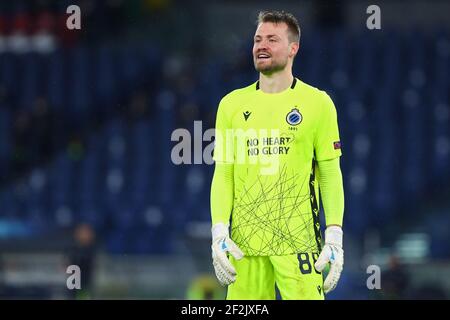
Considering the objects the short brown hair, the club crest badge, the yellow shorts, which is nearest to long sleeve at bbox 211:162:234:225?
the yellow shorts

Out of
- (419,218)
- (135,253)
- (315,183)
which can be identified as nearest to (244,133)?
(315,183)

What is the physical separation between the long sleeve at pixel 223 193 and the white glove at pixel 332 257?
24.4 inches

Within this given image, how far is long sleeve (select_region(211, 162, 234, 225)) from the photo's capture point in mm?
6871

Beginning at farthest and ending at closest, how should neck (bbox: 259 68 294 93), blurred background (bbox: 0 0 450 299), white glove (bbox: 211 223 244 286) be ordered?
blurred background (bbox: 0 0 450 299)
neck (bbox: 259 68 294 93)
white glove (bbox: 211 223 244 286)

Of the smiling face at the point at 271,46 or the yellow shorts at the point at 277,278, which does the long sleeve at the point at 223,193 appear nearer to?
the yellow shorts at the point at 277,278

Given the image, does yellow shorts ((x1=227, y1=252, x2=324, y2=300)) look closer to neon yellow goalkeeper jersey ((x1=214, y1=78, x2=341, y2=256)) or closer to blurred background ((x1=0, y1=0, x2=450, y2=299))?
neon yellow goalkeeper jersey ((x1=214, y1=78, x2=341, y2=256))

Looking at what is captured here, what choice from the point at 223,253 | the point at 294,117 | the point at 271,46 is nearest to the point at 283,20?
the point at 271,46

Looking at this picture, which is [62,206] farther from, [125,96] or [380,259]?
[380,259]

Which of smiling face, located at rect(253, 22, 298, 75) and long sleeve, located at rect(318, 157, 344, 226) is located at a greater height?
smiling face, located at rect(253, 22, 298, 75)

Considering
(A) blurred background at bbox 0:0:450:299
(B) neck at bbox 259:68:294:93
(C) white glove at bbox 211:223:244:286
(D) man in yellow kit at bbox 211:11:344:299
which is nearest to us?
(C) white glove at bbox 211:223:244:286

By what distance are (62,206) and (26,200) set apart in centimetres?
75

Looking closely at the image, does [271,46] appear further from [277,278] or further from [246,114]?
[277,278]

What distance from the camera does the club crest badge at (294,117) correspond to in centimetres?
688

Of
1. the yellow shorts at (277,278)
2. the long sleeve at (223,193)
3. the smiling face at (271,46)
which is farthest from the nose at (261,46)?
the yellow shorts at (277,278)
